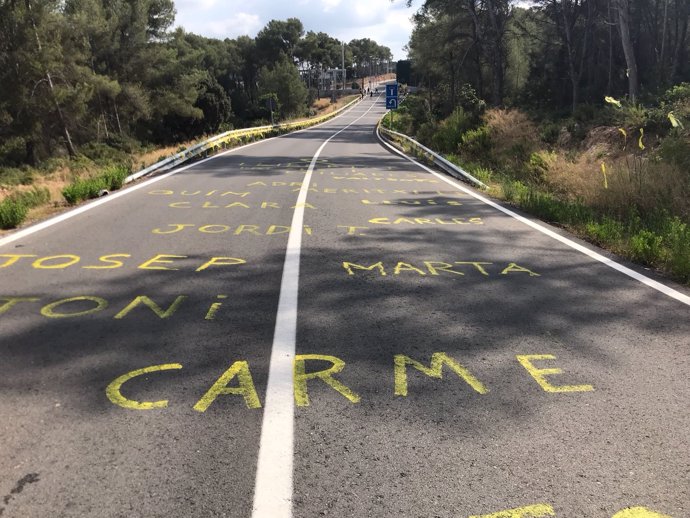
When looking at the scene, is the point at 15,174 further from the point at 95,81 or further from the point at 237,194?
the point at 237,194

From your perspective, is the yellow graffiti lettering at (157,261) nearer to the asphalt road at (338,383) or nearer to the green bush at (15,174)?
the asphalt road at (338,383)

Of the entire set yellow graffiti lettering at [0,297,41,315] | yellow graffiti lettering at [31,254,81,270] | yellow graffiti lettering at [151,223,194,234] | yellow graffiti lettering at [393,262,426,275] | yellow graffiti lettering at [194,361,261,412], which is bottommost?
yellow graffiti lettering at [393,262,426,275]

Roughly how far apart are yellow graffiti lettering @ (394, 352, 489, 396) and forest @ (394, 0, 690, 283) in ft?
11.0

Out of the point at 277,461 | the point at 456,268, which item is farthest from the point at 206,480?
the point at 456,268

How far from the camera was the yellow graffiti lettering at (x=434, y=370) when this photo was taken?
331cm

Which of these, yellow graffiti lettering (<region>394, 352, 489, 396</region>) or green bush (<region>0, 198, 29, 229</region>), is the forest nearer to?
yellow graffiti lettering (<region>394, 352, 489, 396</region>)

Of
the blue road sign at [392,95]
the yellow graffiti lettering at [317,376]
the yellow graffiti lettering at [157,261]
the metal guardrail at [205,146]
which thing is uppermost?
the blue road sign at [392,95]

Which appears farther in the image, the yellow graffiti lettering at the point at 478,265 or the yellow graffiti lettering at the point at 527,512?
the yellow graffiti lettering at the point at 478,265

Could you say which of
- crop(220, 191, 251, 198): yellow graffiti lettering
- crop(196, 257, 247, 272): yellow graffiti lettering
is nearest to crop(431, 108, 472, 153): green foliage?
crop(220, 191, 251, 198): yellow graffiti lettering

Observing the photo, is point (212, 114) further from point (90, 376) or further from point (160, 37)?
point (90, 376)

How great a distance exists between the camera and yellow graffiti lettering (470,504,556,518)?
89.9 inches

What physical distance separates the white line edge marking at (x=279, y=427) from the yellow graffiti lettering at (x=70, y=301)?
1.52 meters

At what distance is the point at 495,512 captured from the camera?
2.31m

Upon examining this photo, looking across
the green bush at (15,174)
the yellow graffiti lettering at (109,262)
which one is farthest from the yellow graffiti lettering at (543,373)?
the green bush at (15,174)
